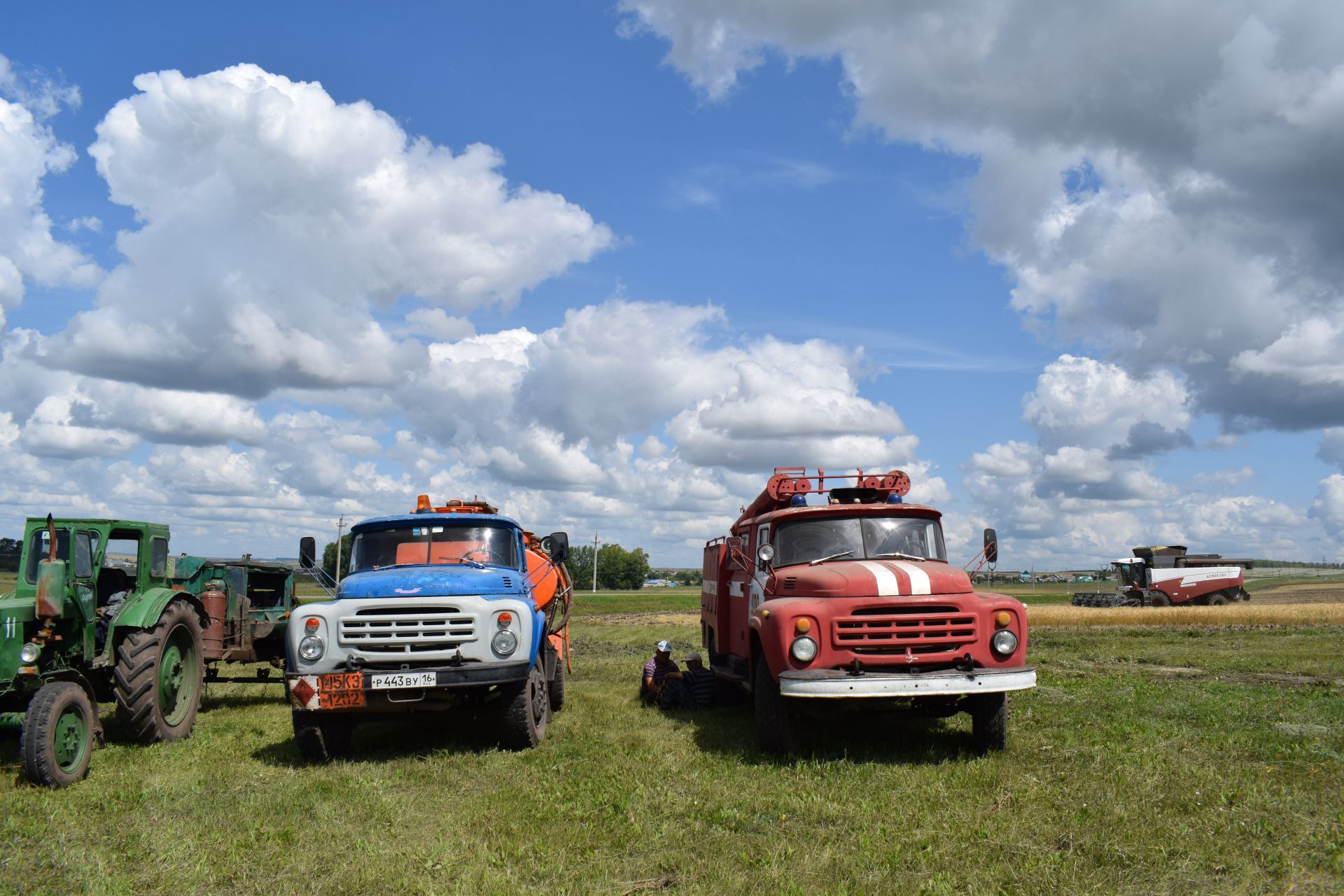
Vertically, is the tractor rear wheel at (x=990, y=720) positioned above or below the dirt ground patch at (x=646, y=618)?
above

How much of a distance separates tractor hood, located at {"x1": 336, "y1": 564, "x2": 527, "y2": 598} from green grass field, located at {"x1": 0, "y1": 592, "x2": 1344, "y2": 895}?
64.8 inches

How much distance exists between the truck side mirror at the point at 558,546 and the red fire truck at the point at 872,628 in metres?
2.54

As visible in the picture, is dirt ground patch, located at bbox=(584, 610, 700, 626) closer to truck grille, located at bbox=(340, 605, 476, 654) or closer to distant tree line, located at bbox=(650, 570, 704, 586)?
truck grille, located at bbox=(340, 605, 476, 654)

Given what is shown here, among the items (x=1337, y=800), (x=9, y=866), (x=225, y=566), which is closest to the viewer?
(x=9, y=866)

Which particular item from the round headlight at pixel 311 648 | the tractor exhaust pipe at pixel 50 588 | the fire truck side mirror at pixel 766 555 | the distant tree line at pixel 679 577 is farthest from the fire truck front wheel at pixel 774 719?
the distant tree line at pixel 679 577

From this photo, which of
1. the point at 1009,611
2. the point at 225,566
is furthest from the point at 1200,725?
the point at 225,566

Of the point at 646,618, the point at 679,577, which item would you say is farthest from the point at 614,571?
the point at 646,618

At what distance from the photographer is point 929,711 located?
32.0 feet

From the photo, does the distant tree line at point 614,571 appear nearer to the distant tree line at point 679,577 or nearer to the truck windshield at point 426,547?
the distant tree line at point 679,577

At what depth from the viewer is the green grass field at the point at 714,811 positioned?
6059mm

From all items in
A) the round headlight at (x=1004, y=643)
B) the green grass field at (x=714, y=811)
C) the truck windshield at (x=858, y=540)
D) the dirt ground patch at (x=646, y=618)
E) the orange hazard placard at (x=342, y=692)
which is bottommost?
the dirt ground patch at (x=646, y=618)

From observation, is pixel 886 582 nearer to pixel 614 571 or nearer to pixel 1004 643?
pixel 1004 643

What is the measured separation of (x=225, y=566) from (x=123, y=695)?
5278mm

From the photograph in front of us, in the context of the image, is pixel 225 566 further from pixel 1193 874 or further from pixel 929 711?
pixel 1193 874
